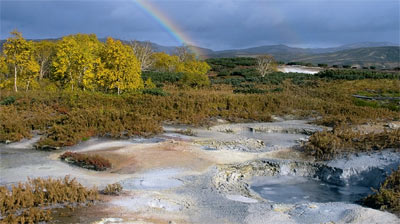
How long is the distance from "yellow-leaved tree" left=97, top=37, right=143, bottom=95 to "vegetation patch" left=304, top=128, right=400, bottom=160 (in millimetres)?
18460

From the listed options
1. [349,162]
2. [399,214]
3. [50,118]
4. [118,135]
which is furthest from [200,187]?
[50,118]

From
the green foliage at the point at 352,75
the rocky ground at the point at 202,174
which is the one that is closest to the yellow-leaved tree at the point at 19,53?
the rocky ground at the point at 202,174

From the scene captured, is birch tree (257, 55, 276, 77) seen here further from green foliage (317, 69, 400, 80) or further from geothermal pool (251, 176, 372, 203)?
geothermal pool (251, 176, 372, 203)

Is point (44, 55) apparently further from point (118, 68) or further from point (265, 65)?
point (265, 65)

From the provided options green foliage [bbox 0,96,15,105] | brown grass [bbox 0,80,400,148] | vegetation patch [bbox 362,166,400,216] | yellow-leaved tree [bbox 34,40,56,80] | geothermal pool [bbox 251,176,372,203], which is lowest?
geothermal pool [bbox 251,176,372,203]

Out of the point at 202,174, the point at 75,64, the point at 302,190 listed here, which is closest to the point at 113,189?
the point at 202,174

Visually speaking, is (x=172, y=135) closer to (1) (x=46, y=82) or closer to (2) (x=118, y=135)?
(2) (x=118, y=135)

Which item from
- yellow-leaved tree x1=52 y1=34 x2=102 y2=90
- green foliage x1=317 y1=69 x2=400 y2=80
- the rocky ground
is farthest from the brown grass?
green foliage x1=317 y1=69 x2=400 y2=80

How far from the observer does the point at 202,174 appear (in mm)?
12547

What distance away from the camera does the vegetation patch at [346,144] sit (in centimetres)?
1523

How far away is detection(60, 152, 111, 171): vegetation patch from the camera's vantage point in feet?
42.7

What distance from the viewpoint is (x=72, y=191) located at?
9.77 metres

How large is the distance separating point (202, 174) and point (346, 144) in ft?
23.8

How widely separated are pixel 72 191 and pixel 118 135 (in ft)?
27.0
